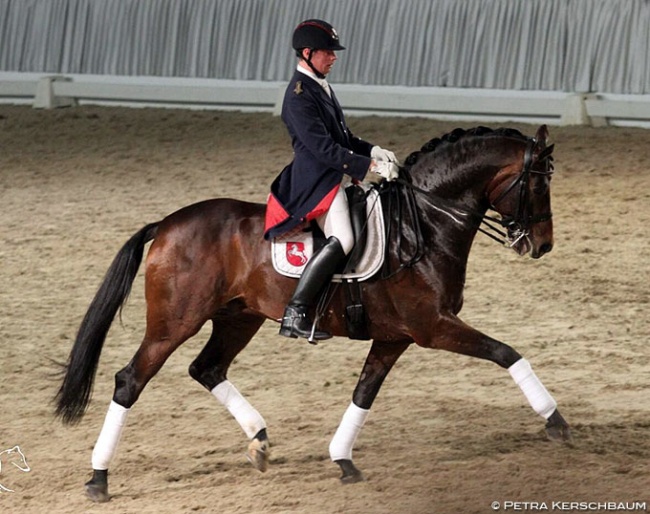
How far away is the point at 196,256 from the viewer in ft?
18.1

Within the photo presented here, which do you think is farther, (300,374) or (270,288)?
(300,374)

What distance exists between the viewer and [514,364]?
504cm

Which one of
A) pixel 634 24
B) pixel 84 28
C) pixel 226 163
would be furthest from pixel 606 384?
pixel 84 28

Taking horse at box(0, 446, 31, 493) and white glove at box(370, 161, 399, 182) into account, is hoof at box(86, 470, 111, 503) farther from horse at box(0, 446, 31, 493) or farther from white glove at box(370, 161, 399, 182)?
white glove at box(370, 161, 399, 182)

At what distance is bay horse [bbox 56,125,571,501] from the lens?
17.0 feet

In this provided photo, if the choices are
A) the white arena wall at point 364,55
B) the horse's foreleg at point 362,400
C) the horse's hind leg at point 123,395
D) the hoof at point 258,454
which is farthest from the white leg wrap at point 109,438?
the white arena wall at point 364,55

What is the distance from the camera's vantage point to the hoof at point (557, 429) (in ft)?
16.5

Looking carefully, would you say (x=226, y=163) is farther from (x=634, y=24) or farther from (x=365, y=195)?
(x=365, y=195)

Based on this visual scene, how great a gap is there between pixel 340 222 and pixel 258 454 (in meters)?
1.13

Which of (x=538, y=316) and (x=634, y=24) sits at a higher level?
(x=634, y=24)

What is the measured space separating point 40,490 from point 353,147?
2.10m

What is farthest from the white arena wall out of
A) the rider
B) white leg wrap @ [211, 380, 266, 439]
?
white leg wrap @ [211, 380, 266, 439]

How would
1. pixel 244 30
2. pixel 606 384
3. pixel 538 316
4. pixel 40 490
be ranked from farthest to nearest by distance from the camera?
pixel 244 30
pixel 538 316
pixel 606 384
pixel 40 490

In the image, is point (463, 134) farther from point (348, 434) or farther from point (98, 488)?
point (98, 488)
